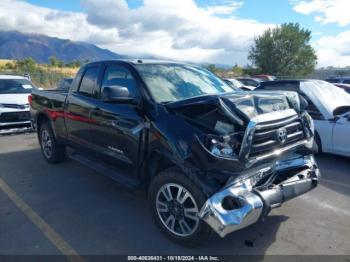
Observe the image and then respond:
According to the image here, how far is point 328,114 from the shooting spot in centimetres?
689

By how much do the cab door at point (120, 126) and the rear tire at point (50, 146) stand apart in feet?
5.72

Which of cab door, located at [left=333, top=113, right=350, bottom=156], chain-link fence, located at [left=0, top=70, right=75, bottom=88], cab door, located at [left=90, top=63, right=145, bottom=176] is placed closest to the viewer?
cab door, located at [left=90, top=63, right=145, bottom=176]

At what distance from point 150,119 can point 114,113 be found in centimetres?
75

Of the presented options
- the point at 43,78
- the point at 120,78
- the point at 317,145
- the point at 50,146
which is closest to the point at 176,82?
the point at 120,78

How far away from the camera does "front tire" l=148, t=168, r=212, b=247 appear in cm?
335

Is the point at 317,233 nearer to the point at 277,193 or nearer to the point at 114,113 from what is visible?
the point at 277,193

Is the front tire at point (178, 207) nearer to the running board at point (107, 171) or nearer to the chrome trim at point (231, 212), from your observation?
the chrome trim at point (231, 212)

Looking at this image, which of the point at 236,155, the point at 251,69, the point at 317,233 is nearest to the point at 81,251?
the point at 236,155

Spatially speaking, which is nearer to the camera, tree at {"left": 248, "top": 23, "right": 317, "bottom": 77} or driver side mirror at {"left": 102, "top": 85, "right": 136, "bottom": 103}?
driver side mirror at {"left": 102, "top": 85, "right": 136, "bottom": 103}

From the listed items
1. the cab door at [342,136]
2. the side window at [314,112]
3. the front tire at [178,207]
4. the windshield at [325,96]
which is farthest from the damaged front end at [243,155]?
the windshield at [325,96]

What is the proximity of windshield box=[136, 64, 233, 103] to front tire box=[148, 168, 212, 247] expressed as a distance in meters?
1.01

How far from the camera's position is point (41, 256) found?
339cm

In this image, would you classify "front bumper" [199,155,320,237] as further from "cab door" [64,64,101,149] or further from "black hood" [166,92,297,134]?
"cab door" [64,64,101,149]

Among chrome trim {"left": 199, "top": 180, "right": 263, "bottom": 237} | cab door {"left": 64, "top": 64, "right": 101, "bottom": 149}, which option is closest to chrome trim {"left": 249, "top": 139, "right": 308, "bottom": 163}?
chrome trim {"left": 199, "top": 180, "right": 263, "bottom": 237}
